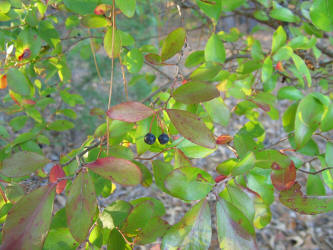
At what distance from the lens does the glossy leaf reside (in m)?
0.47

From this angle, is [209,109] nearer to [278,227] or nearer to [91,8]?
[91,8]

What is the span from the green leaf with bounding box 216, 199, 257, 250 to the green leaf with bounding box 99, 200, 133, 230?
0.63ft

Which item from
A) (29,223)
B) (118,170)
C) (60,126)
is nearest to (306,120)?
(118,170)

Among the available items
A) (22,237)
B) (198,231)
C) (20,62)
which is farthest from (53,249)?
(20,62)

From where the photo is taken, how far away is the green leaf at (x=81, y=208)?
423 millimetres

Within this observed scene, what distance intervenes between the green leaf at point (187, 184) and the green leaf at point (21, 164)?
22 cm

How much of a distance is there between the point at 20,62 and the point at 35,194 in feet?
1.98

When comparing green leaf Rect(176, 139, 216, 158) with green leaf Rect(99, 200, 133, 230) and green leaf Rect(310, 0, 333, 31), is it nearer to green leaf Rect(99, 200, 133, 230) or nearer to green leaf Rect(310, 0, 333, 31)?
green leaf Rect(99, 200, 133, 230)

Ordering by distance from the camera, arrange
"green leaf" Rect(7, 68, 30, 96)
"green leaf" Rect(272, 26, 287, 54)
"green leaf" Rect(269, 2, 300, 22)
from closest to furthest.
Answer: "green leaf" Rect(7, 68, 30, 96) < "green leaf" Rect(272, 26, 287, 54) < "green leaf" Rect(269, 2, 300, 22)

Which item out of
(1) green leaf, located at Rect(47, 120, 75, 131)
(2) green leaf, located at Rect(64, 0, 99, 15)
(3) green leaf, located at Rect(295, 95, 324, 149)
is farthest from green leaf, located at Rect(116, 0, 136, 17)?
(1) green leaf, located at Rect(47, 120, 75, 131)

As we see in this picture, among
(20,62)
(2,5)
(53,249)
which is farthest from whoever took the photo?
(20,62)

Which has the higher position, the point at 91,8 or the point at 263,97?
the point at 91,8

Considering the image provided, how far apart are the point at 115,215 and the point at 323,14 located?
0.60 metres

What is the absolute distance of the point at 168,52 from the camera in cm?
57
